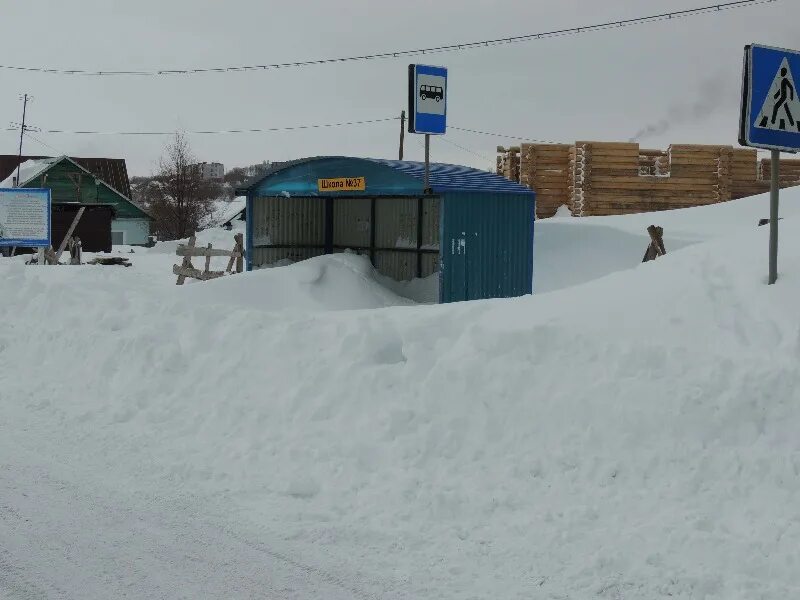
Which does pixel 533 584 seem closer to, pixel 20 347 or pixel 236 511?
pixel 236 511

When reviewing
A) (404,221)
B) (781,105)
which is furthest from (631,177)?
(781,105)

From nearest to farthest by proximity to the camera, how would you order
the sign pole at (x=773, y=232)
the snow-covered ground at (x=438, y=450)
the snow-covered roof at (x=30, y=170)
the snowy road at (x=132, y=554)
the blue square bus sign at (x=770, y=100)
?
the snowy road at (x=132, y=554), the snow-covered ground at (x=438, y=450), the blue square bus sign at (x=770, y=100), the sign pole at (x=773, y=232), the snow-covered roof at (x=30, y=170)

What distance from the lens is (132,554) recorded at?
5.24 m

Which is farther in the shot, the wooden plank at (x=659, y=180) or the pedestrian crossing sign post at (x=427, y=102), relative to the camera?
the wooden plank at (x=659, y=180)

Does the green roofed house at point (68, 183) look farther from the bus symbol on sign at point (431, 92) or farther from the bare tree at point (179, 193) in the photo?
the bus symbol on sign at point (431, 92)

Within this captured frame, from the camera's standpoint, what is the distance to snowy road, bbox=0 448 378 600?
474 cm

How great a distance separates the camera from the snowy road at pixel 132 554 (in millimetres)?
4738

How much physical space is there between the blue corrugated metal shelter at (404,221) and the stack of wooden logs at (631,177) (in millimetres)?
13059

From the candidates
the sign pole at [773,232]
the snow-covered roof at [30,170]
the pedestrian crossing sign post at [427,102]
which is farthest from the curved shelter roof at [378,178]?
the snow-covered roof at [30,170]

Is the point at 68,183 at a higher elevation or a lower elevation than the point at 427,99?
higher

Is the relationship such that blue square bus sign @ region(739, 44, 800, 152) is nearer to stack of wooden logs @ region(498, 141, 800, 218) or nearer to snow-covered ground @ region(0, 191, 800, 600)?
snow-covered ground @ region(0, 191, 800, 600)

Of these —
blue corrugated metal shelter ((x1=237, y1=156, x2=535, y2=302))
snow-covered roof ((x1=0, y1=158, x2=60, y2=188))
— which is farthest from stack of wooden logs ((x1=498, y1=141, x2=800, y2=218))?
snow-covered roof ((x1=0, y1=158, x2=60, y2=188))

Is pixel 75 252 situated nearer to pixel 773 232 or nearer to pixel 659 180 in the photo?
pixel 659 180

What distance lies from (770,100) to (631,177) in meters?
26.1
